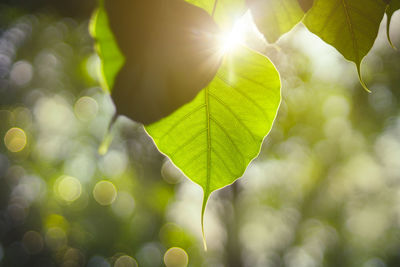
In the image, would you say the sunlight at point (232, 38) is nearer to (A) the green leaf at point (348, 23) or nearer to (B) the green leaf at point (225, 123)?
(B) the green leaf at point (225, 123)

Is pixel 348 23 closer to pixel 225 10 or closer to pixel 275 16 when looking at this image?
pixel 275 16

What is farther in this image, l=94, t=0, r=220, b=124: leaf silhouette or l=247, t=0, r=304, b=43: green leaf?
l=247, t=0, r=304, b=43: green leaf

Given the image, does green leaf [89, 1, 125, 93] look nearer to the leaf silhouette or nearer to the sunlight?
the leaf silhouette

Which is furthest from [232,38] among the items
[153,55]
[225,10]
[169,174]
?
[169,174]

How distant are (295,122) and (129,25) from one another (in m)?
9.57

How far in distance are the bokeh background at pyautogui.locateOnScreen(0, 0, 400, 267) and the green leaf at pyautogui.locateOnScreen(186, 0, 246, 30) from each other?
692 centimetres

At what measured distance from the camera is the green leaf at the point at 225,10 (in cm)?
62

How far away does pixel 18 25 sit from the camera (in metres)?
10.0

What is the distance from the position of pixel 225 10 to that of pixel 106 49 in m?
0.30

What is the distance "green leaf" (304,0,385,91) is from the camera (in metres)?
0.66

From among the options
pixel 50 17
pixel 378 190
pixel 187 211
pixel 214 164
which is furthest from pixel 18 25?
pixel 378 190

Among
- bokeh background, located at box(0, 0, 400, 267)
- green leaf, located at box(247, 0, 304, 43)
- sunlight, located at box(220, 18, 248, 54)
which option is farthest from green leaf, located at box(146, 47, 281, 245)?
bokeh background, located at box(0, 0, 400, 267)

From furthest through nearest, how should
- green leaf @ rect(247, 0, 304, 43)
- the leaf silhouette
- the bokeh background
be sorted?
the bokeh background < green leaf @ rect(247, 0, 304, 43) < the leaf silhouette

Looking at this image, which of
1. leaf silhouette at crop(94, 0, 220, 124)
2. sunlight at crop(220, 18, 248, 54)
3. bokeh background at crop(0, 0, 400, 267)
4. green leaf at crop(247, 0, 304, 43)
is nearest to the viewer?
leaf silhouette at crop(94, 0, 220, 124)
